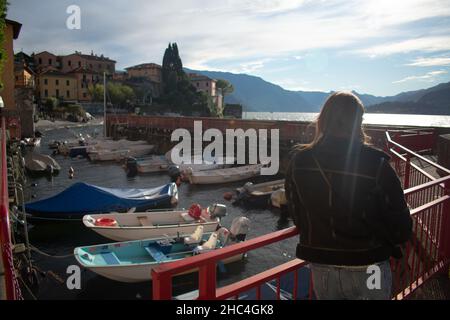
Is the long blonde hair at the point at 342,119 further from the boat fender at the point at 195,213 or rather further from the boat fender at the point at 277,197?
the boat fender at the point at 277,197

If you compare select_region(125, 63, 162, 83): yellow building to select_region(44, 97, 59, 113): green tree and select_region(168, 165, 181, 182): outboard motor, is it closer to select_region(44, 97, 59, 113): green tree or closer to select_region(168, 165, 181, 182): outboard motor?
select_region(44, 97, 59, 113): green tree

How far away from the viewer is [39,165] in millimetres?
34781

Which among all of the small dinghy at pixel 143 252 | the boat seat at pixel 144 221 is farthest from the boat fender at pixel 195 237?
the boat seat at pixel 144 221

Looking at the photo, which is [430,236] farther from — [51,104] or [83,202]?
[51,104]

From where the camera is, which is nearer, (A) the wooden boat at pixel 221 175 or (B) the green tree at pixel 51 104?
(A) the wooden boat at pixel 221 175

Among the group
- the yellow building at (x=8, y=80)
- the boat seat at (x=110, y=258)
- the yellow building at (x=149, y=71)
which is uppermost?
the yellow building at (x=149, y=71)

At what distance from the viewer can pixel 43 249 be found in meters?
17.3

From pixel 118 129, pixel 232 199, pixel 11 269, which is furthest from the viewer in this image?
pixel 118 129

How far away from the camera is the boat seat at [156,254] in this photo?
13528 mm

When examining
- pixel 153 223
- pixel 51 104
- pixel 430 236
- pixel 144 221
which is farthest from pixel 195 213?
pixel 51 104

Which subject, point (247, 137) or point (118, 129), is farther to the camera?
point (118, 129)
